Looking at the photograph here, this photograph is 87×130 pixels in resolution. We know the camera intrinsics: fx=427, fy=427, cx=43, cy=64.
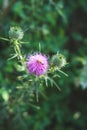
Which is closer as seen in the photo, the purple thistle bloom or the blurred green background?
the purple thistle bloom

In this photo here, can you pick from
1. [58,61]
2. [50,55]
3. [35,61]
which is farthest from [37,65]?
[50,55]

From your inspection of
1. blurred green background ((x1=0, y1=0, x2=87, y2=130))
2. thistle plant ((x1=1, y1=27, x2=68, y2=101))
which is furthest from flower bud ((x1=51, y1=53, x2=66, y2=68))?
blurred green background ((x1=0, y1=0, x2=87, y2=130))

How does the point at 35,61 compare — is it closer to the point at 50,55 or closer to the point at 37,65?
the point at 37,65

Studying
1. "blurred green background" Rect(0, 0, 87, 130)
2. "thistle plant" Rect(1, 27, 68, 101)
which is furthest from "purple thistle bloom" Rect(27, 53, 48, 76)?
"blurred green background" Rect(0, 0, 87, 130)

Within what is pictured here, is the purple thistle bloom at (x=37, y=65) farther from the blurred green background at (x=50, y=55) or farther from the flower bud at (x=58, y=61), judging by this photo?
the blurred green background at (x=50, y=55)

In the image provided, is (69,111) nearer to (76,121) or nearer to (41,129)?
(76,121)

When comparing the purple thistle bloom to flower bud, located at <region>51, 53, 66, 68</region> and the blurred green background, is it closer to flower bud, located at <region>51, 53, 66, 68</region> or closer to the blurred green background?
flower bud, located at <region>51, 53, 66, 68</region>

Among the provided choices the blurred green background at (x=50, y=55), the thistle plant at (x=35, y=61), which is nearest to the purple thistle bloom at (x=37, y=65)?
the thistle plant at (x=35, y=61)
